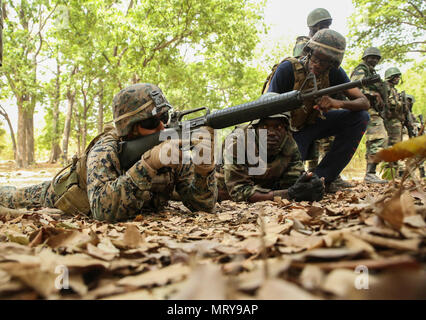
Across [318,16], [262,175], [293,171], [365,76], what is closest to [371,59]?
[365,76]

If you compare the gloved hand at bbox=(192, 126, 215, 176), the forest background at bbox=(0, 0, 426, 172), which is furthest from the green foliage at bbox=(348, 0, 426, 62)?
the gloved hand at bbox=(192, 126, 215, 176)

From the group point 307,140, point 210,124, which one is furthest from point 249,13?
point 210,124

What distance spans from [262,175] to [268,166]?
4.6 inches

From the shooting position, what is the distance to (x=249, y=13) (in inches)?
485

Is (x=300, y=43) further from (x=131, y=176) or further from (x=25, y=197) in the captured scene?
(x=25, y=197)

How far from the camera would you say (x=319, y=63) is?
348 cm

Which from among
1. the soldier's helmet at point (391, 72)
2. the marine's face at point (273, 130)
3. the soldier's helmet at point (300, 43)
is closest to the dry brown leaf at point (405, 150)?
the marine's face at point (273, 130)

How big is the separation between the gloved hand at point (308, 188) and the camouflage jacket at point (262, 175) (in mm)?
412

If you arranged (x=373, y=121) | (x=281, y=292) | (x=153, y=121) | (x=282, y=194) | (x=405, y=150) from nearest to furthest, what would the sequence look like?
(x=281, y=292), (x=405, y=150), (x=153, y=121), (x=282, y=194), (x=373, y=121)

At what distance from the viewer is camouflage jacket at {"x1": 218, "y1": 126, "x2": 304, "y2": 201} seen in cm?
318

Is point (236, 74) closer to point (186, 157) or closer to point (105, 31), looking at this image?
point (105, 31)

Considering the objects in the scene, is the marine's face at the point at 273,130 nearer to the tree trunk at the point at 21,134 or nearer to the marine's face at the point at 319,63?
the marine's face at the point at 319,63

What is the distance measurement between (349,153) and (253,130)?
4.60ft

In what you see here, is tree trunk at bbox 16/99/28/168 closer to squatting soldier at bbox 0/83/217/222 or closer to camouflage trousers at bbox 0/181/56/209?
camouflage trousers at bbox 0/181/56/209
